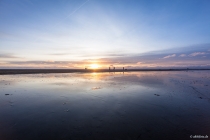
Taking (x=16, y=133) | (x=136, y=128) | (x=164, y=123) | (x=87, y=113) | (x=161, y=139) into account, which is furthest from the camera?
(x=87, y=113)

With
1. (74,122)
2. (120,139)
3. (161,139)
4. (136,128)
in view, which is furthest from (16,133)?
(161,139)

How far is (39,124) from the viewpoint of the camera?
8234 mm

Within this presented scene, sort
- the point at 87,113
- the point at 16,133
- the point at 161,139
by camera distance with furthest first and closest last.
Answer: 1. the point at 87,113
2. the point at 16,133
3. the point at 161,139

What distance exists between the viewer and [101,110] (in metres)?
11.1

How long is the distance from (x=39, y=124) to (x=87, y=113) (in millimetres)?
3678

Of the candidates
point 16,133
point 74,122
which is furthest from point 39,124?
point 74,122

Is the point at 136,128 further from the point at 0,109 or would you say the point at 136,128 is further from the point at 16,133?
the point at 0,109

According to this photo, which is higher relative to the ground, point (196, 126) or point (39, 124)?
point (39, 124)

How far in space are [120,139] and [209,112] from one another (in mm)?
9136

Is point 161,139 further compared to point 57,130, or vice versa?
point 57,130

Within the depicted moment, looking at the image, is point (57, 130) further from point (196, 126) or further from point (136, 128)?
point (196, 126)

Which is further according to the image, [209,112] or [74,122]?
[209,112]

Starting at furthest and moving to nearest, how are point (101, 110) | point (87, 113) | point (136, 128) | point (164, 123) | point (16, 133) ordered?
point (101, 110) → point (87, 113) → point (164, 123) → point (136, 128) → point (16, 133)

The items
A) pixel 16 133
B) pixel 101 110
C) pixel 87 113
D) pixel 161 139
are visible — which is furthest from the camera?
pixel 101 110
